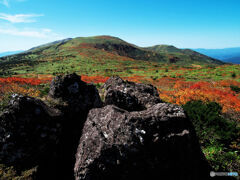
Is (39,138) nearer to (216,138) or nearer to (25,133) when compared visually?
(25,133)

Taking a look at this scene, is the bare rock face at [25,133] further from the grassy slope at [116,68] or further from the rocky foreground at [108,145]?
the grassy slope at [116,68]

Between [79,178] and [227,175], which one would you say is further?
[227,175]

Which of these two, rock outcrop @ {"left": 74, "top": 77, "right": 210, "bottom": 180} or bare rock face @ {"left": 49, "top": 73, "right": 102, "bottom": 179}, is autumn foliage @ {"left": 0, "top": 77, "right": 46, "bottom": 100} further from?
rock outcrop @ {"left": 74, "top": 77, "right": 210, "bottom": 180}

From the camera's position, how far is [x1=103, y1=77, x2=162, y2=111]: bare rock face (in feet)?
23.1

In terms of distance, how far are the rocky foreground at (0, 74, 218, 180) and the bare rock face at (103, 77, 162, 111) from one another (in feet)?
6.10

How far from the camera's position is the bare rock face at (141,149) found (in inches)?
168

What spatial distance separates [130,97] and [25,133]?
4.63m

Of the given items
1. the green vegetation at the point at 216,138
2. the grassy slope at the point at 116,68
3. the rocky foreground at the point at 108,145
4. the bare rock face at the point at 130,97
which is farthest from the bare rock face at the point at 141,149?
the grassy slope at the point at 116,68

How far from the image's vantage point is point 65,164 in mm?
5145

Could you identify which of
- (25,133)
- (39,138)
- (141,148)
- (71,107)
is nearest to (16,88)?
(71,107)

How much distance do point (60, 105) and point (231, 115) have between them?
1408 cm

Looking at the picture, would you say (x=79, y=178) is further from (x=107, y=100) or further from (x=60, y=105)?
(x=107, y=100)

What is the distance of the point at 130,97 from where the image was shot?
7219mm

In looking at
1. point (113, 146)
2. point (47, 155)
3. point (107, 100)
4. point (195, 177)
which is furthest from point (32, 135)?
point (195, 177)
